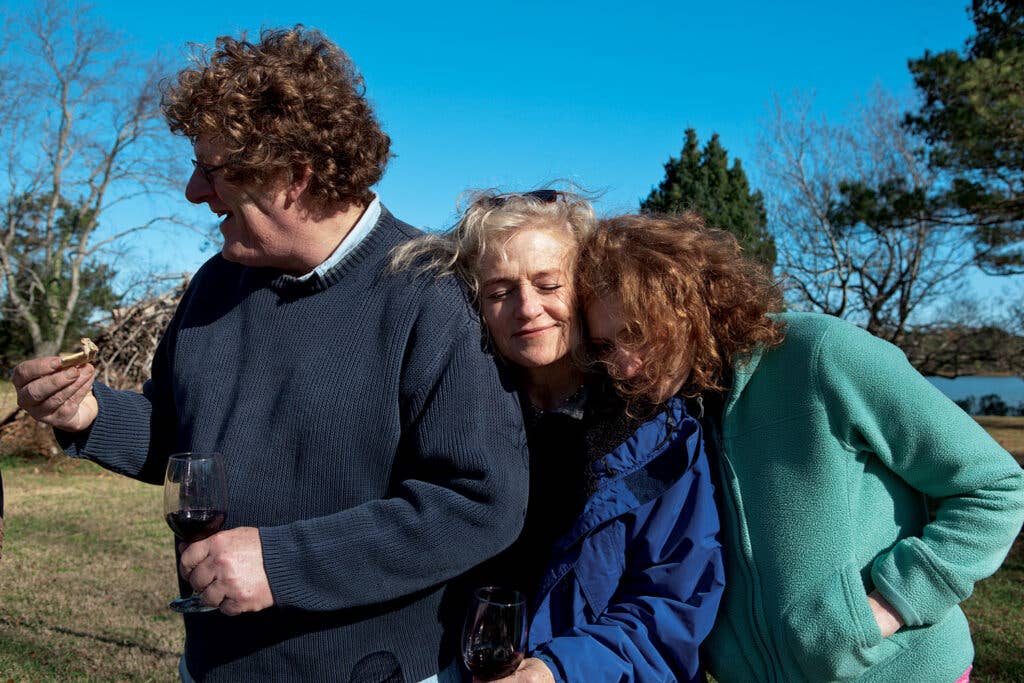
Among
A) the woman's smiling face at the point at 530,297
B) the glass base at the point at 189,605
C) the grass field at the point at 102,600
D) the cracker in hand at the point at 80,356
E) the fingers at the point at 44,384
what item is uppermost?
the woman's smiling face at the point at 530,297

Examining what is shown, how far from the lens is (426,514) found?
1.91 m

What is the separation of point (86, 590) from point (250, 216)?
6334mm

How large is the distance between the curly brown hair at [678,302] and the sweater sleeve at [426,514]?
0.42 m

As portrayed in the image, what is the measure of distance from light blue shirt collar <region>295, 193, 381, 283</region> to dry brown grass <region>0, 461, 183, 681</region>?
4279 millimetres

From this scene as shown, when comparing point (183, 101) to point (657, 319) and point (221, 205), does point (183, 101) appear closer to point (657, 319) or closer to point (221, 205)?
point (221, 205)

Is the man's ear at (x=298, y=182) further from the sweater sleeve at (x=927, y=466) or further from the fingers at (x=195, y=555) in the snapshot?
the sweater sleeve at (x=927, y=466)

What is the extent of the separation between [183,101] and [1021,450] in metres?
→ 17.4

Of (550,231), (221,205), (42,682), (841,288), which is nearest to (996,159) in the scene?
(550,231)

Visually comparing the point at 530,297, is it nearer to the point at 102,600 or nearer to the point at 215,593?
the point at 215,593

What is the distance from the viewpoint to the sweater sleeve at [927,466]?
1990 millimetres

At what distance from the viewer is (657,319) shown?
7.00 feet

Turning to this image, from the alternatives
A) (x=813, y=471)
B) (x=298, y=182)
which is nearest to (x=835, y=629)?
(x=813, y=471)

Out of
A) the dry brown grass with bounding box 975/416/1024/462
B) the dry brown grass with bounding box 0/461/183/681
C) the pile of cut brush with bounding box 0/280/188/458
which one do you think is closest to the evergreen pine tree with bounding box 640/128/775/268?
the dry brown grass with bounding box 975/416/1024/462

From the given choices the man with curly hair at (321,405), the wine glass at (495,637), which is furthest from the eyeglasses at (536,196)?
the wine glass at (495,637)
